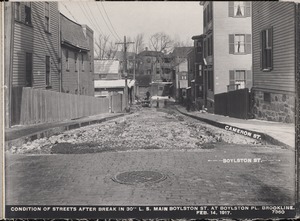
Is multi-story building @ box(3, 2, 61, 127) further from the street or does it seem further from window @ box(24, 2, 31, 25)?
the street

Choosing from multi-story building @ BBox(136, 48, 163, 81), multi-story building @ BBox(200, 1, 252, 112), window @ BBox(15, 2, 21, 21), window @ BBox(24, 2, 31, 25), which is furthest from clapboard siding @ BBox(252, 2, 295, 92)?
window @ BBox(15, 2, 21, 21)

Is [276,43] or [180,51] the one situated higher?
[276,43]

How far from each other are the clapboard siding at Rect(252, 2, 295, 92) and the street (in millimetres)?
1655

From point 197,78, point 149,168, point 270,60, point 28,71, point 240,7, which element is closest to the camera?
point 240,7

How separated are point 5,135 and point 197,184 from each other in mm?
3096

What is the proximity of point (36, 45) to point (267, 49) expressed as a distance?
696 centimetres

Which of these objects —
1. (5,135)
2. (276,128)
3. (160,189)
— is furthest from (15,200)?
(276,128)

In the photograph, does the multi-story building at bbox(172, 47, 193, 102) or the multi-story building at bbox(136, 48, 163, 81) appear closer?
the multi-story building at bbox(136, 48, 163, 81)

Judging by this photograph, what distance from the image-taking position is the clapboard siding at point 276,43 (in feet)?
23.8

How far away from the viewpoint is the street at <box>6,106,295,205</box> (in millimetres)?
5355

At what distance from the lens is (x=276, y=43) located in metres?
9.66

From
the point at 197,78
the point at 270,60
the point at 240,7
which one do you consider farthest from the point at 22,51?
the point at 197,78

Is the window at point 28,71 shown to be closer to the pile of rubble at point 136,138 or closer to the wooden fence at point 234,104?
the pile of rubble at point 136,138

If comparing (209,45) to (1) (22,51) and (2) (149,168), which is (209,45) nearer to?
(2) (149,168)
